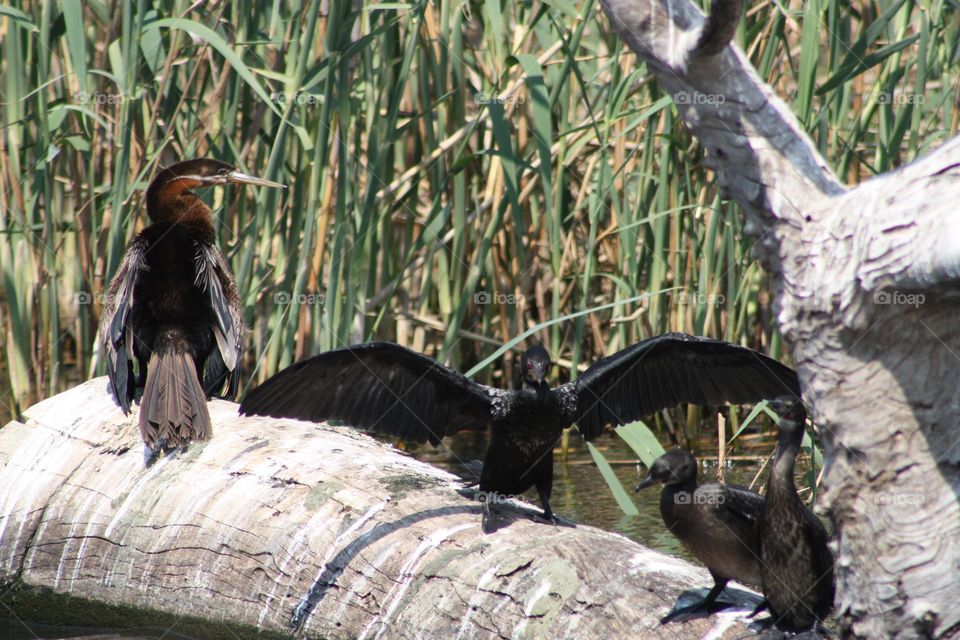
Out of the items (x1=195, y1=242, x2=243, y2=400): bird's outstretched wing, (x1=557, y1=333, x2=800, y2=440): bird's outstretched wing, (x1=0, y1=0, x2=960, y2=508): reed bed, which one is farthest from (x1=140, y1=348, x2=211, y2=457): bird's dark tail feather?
(x1=557, y1=333, x2=800, y2=440): bird's outstretched wing

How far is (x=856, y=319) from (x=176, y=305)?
2525 millimetres

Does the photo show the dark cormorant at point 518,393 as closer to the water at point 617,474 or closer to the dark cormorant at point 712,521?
the dark cormorant at point 712,521

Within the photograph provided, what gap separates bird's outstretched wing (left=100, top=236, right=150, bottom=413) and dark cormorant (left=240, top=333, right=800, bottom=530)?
0.91m

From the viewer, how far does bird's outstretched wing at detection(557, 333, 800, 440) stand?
3146 millimetres

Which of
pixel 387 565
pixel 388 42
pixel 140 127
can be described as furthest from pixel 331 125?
pixel 387 565

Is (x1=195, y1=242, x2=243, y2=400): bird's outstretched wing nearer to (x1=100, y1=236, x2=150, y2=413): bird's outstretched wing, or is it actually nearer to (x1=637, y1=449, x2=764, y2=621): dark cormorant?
(x1=100, y1=236, x2=150, y2=413): bird's outstretched wing

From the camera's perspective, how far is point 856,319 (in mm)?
2154

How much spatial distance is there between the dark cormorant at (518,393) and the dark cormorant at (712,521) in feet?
1.36

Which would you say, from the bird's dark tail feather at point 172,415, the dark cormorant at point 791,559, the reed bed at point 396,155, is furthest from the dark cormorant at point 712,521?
the bird's dark tail feather at point 172,415

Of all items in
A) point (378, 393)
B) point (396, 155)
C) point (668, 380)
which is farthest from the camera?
point (396, 155)

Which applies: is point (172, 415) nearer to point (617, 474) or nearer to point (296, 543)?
point (296, 543)

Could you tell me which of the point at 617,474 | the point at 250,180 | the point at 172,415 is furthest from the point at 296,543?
the point at 617,474

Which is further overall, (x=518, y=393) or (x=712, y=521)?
(x=518, y=393)

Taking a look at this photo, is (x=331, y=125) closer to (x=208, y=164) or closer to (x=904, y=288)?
(x=208, y=164)
